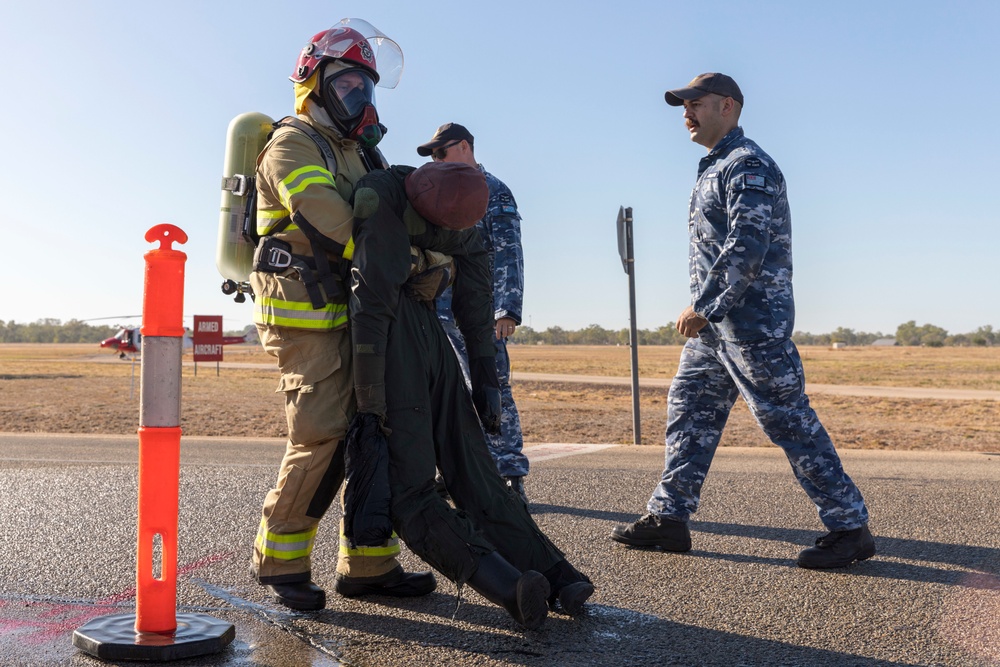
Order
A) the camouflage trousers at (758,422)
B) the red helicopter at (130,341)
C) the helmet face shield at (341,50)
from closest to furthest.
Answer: the helmet face shield at (341,50) → the camouflage trousers at (758,422) → the red helicopter at (130,341)

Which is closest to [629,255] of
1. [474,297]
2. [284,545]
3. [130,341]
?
[474,297]

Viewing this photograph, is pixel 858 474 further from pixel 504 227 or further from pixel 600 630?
pixel 600 630

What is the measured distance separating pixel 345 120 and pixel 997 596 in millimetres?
3204

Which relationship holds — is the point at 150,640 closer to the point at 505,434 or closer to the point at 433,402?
the point at 433,402

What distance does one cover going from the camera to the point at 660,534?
4.57m

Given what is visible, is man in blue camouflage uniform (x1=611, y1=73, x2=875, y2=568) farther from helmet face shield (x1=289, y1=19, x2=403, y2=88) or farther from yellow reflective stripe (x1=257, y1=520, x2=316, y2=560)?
yellow reflective stripe (x1=257, y1=520, x2=316, y2=560)

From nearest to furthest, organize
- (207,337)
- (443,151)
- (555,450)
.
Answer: (443,151) < (555,450) < (207,337)

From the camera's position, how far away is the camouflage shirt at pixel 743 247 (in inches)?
170

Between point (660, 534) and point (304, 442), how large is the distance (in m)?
1.93

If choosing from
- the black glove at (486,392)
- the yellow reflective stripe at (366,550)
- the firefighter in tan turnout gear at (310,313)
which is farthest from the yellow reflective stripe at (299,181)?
the yellow reflective stripe at (366,550)

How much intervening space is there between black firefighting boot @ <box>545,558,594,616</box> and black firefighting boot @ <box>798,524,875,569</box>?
1.33 meters

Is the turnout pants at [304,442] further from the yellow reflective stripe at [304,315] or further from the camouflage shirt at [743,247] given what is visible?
the camouflage shirt at [743,247]

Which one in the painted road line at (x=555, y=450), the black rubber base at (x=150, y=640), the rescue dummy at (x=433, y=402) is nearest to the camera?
the black rubber base at (x=150, y=640)

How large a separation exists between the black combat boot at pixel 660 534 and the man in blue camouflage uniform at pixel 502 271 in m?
1.23
